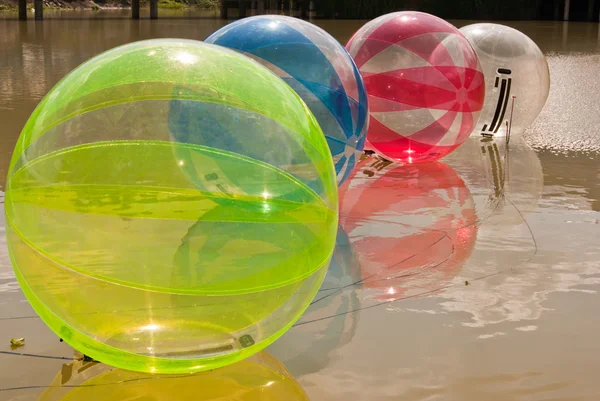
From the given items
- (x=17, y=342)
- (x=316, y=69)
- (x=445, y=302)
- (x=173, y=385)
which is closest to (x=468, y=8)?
(x=316, y=69)

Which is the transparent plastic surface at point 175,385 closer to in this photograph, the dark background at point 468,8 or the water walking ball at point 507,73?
the water walking ball at point 507,73

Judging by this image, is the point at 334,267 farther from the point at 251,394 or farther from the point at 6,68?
the point at 6,68

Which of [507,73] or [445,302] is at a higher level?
[507,73]

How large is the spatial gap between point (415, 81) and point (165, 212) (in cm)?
359

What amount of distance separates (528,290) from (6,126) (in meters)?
5.86

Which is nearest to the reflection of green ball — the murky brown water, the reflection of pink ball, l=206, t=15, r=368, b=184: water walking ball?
the murky brown water

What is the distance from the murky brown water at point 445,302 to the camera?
319 centimetres

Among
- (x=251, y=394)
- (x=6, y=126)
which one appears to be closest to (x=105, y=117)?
(x=251, y=394)

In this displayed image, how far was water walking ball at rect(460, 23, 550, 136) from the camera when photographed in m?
7.30

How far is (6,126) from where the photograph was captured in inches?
325

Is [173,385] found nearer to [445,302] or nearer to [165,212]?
[165,212]

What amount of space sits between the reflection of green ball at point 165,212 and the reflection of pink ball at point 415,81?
3167 millimetres

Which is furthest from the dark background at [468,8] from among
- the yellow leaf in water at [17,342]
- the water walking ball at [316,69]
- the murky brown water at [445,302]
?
the yellow leaf in water at [17,342]

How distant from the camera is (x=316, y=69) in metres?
Answer: 5.03
